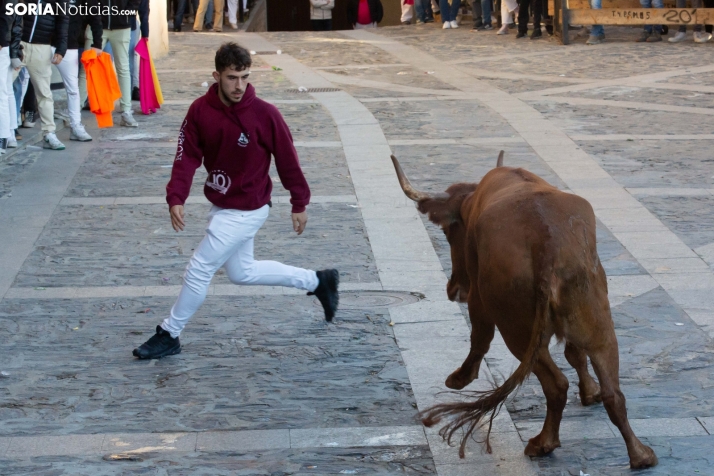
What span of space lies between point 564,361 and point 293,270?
1731 millimetres

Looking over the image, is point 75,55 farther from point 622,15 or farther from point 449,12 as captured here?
point 449,12

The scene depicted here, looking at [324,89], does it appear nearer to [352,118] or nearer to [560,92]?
[352,118]

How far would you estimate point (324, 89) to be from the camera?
15977mm

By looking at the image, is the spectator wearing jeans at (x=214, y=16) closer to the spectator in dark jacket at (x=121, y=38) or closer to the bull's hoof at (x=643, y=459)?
the spectator in dark jacket at (x=121, y=38)

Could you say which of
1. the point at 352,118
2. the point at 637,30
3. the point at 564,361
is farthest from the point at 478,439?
the point at 637,30

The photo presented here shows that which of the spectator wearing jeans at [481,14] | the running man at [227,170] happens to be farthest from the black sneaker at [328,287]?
the spectator wearing jeans at [481,14]

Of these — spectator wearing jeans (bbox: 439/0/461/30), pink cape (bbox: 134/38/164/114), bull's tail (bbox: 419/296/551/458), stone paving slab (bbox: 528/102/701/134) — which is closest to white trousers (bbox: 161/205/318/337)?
bull's tail (bbox: 419/296/551/458)

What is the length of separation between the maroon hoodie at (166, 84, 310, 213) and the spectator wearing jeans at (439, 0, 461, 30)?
67.4 ft

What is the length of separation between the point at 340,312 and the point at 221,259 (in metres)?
1.22

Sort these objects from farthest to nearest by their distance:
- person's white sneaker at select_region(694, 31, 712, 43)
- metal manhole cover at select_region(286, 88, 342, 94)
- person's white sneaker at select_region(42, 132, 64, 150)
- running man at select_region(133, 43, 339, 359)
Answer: person's white sneaker at select_region(694, 31, 712, 43) → metal manhole cover at select_region(286, 88, 342, 94) → person's white sneaker at select_region(42, 132, 64, 150) → running man at select_region(133, 43, 339, 359)

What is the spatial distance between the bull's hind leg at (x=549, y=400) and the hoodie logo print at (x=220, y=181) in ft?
7.00

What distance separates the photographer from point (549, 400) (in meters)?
4.38

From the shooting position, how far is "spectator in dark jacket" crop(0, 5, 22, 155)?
9883 millimetres

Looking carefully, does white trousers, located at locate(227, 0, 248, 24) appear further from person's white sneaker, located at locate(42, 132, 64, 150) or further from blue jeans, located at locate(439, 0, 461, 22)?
person's white sneaker, located at locate(42, 132, 64, 150)
